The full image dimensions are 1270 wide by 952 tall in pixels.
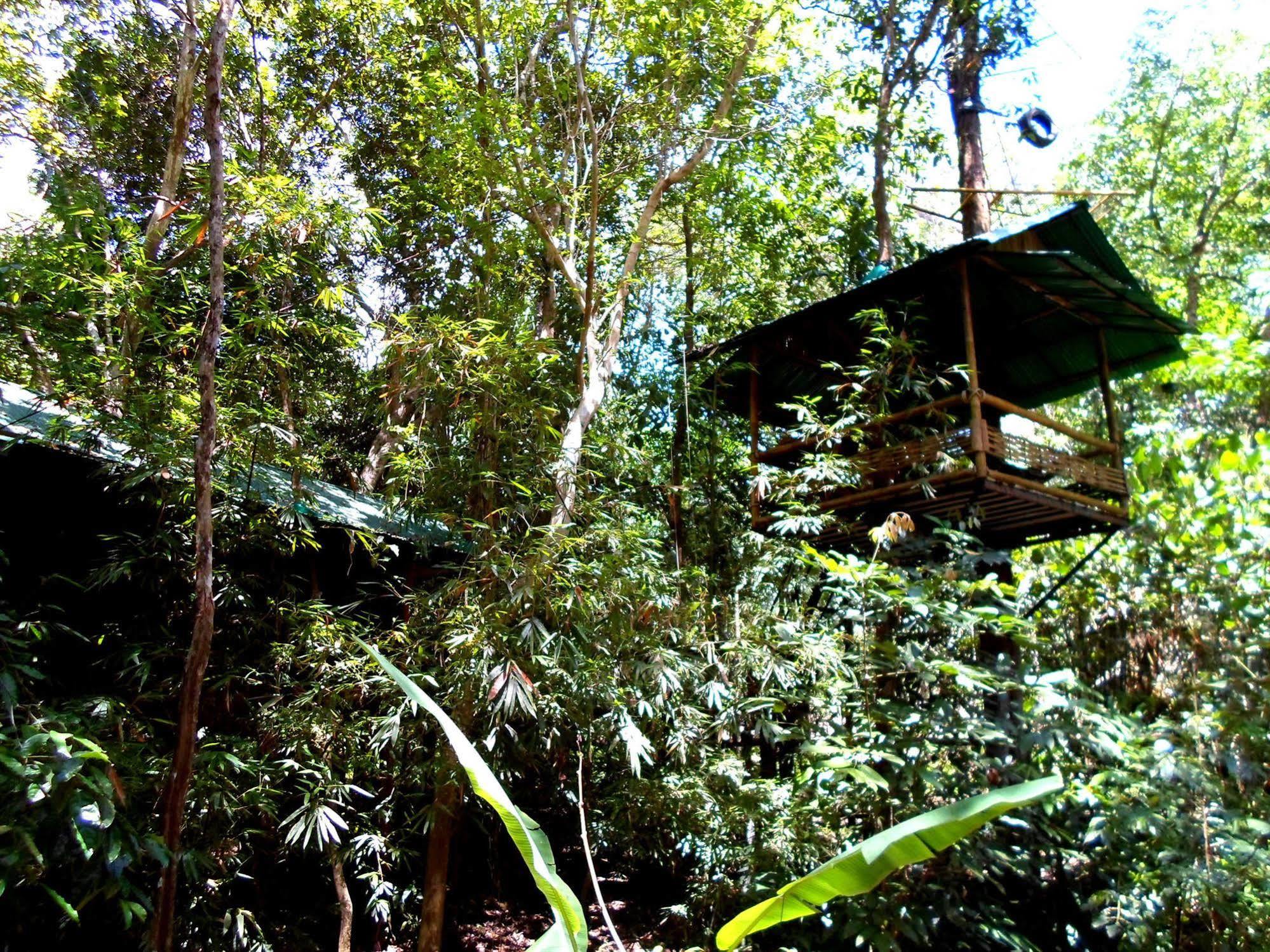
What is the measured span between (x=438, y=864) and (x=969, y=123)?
6.44 m

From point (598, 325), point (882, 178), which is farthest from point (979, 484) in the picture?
point (882, 178)

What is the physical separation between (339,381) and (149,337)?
10.7 feet

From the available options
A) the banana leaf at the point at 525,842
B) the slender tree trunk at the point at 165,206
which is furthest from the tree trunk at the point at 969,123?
→ the banana leaf at the point at 525,842

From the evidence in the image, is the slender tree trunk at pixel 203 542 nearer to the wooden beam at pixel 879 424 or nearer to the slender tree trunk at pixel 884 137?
the wooden beam at pixel 879 424

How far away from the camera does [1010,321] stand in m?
6.51

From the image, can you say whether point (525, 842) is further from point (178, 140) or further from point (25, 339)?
point (178, 140)

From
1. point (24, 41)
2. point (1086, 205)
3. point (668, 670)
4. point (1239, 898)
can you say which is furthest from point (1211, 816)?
point (24, 41)

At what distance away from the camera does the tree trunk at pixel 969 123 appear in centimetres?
652

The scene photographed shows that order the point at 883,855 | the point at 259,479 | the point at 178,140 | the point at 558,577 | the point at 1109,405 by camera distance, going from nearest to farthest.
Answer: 1. the point at 883,855
2. the point at 558,577
3. the point at 259,479
4. the point at 1109,405
5. the point at 178,140

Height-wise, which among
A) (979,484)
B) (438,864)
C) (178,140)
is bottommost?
(438,864)

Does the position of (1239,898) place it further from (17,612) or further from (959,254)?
(17,612)

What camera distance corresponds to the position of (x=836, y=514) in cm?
576

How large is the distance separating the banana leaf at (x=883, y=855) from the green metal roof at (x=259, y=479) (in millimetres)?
3536

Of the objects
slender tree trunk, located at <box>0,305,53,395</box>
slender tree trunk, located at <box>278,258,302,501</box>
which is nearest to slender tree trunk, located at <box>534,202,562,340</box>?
slender tree trunk, located at <box>278,258,302,501</box>
